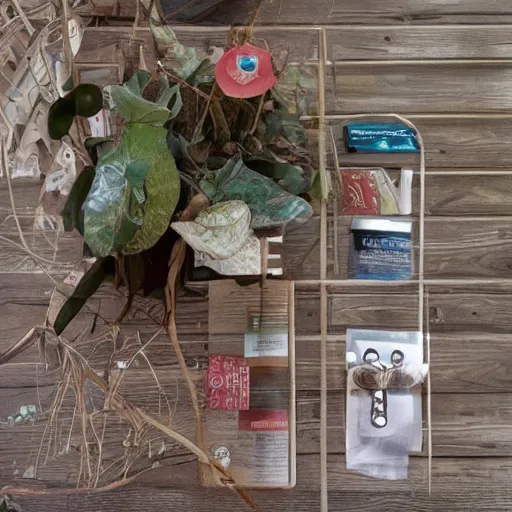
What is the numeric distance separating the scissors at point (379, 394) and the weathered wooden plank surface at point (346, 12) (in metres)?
0.77

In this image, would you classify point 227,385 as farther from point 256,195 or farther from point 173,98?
point 173,98

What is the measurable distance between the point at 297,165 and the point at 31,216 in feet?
2.07

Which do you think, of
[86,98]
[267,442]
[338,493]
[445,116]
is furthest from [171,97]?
[338,493]

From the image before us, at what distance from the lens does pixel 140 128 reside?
104 centimetres

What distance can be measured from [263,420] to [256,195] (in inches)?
20.4

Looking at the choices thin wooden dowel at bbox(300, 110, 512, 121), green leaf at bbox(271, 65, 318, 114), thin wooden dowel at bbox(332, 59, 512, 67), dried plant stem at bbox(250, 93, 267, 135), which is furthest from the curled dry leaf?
thin wooden dowel at bbox(332, 59, 512, 67)

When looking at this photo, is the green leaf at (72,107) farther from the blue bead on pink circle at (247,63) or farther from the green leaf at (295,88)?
the green leaf at (295,88)

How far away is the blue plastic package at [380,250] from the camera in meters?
1.32

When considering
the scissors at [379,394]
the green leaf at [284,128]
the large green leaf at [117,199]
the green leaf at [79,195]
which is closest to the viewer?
the large green leaf at [117,199]

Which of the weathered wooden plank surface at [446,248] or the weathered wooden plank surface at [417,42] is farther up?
the weathered wooden plank surface at [417,42]

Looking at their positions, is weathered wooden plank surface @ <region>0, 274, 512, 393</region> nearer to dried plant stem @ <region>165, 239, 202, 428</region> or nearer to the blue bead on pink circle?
dried plant stem @ <region>165, 239, 202, 428</region>

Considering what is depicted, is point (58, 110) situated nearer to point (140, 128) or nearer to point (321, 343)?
point (140, 128)

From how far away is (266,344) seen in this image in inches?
51.5

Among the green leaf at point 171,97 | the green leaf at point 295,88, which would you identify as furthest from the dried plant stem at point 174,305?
the green leaf at point 295,88
